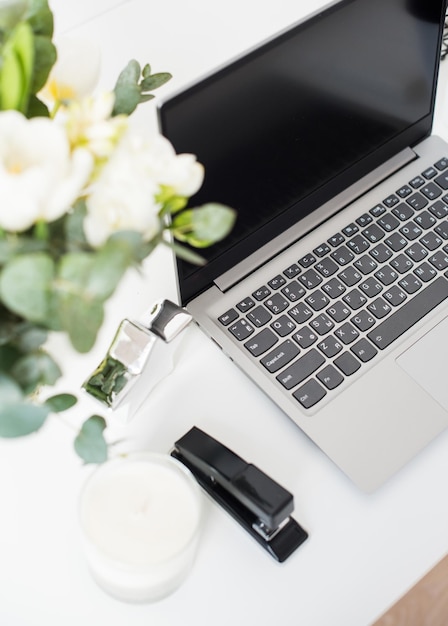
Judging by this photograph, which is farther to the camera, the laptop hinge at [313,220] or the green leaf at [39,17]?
the laptop hinge at [313,220]

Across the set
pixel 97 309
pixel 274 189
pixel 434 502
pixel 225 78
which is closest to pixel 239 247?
pixel 274 189

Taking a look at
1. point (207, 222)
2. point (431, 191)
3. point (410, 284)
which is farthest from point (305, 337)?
point (207, 222)

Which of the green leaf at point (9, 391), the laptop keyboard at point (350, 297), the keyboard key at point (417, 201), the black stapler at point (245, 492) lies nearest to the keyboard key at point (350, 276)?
the laptop keyboard at point (350, 297)

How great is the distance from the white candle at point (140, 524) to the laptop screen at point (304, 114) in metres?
0.19

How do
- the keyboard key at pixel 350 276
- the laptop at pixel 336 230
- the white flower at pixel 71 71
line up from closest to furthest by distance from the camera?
the white flower at pixel 71 71, the laptop at pixel 336 230, the keyboard key at pixel 350 276

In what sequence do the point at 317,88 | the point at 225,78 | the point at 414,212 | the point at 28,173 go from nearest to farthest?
the point at 28,173 < the point at 225,78 < the point at 317,88 < the point at 414,212

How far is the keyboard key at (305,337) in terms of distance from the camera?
76cm

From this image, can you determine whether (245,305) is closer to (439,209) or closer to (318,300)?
(318,300)

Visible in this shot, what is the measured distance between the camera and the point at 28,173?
15.4 inches

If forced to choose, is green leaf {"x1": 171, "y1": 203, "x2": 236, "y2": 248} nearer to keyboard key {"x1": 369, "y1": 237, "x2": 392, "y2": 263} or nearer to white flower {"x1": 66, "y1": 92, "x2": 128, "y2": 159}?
white flower {"x1": 66, "y1": 92, "x2": 128, "y2": 159}

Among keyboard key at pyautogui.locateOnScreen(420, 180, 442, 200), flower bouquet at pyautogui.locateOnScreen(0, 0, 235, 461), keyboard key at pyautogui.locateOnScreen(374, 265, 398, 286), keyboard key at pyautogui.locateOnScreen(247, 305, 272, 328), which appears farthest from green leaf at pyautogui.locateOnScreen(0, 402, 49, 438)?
keyboard key at pyautogui.locateOnScreen(420, 180, 442, 200)

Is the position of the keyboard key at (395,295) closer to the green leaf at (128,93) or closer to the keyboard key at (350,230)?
the keyboard key at (350,230)

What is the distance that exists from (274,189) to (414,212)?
17cm

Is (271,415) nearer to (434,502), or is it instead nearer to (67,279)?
(434,502)
